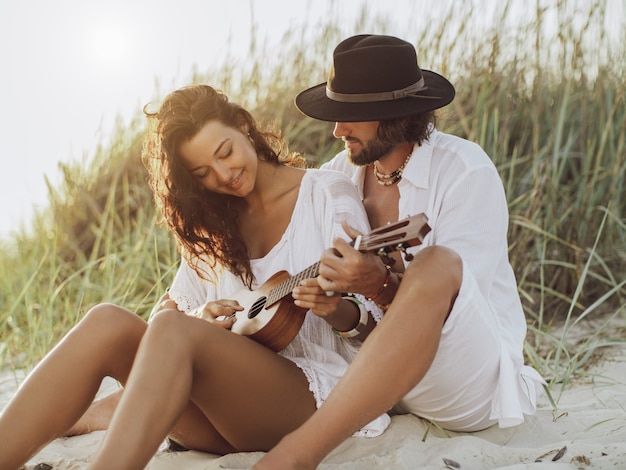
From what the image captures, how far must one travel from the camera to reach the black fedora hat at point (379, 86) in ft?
9.52

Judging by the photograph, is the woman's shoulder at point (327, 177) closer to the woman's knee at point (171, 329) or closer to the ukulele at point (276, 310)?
the ukulele at point (276, 310)

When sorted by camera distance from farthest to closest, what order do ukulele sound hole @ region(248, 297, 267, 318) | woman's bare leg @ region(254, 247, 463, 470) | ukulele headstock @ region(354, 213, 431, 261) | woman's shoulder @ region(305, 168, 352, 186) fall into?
1. woman's shoulder @ region(305, 168, 352, 186)
2. ukulele sound hole @ region(248, 297, 267, 318)
3. woman's bare leg @ region(254, 247, 463, 470)
4. ukulele headstock @ region(354, 213, 431, 261)

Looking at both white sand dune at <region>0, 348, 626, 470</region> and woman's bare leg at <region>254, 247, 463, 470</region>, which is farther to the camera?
white sand dune at <region>0, 348, 626, 470</region>

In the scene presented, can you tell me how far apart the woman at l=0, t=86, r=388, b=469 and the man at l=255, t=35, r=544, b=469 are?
0.53 feet

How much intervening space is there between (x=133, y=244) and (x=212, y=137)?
2.23 metres

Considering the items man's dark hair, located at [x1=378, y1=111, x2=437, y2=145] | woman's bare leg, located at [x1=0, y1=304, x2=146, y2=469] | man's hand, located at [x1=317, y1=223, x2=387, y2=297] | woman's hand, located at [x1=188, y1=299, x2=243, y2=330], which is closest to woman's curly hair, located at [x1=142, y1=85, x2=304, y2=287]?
woman's hand, located at [x1=188, y1=299, x2=243, y2=330]

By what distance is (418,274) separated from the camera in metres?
2.28

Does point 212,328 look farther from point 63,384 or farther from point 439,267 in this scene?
point 439,267

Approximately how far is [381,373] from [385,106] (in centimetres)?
103

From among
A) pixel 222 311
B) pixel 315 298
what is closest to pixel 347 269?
pixel 315 298

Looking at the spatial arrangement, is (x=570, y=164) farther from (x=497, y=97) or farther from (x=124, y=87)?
(x=124, y=87)

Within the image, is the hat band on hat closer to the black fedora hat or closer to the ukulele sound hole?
the black fedora hat

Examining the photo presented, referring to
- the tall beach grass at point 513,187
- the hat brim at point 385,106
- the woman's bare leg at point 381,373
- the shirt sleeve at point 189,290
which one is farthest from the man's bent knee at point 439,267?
the tall beach grass at point 513,187

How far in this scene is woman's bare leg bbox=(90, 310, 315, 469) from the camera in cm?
218
